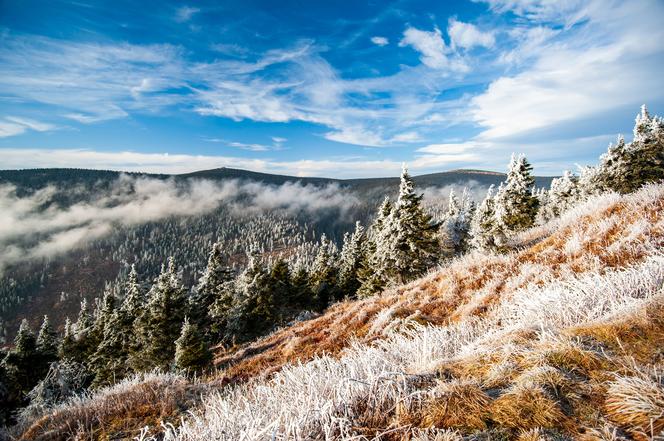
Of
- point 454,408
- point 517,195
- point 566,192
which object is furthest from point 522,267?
point 566,192

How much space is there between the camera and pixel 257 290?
3909cm

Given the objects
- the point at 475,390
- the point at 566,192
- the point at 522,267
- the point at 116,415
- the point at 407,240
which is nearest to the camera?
the point at 475,390

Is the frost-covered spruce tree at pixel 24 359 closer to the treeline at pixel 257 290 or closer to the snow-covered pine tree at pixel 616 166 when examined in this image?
the treeline at pixel 257 290

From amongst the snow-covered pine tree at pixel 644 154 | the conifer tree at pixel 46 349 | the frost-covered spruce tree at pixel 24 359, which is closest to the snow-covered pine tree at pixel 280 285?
the conifer tree at pixel 46 349

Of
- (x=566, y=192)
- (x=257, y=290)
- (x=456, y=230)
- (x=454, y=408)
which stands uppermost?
(x=566, y=192)

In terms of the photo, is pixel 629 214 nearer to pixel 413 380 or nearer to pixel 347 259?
pixel 413 380

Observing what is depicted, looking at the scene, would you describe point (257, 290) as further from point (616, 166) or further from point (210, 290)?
point (616, 166)

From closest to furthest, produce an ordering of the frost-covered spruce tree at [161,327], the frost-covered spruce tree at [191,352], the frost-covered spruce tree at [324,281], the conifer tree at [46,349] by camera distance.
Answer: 1. the frost-covered spruce tree at [191,352]
2. the frost-covered spruce tree at [161,327]
3. the conifer tree at [46,349]
4. the frost-covered spruce tree at [324,281]

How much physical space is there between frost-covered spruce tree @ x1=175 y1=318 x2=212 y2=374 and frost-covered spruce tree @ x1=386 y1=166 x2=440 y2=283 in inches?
673

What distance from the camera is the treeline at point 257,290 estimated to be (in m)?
29.2

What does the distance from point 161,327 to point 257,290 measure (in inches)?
453

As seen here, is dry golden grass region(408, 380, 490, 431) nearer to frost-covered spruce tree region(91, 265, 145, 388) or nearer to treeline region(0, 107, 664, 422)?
treeline region(0, 107, 664, 422)

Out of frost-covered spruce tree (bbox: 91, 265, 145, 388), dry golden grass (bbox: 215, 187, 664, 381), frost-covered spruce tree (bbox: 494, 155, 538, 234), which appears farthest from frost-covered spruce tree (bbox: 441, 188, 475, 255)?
frost-covered spruce tree (bbox: 91, 265, 145, 388)

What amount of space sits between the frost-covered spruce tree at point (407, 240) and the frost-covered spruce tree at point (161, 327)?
70.7 feet
